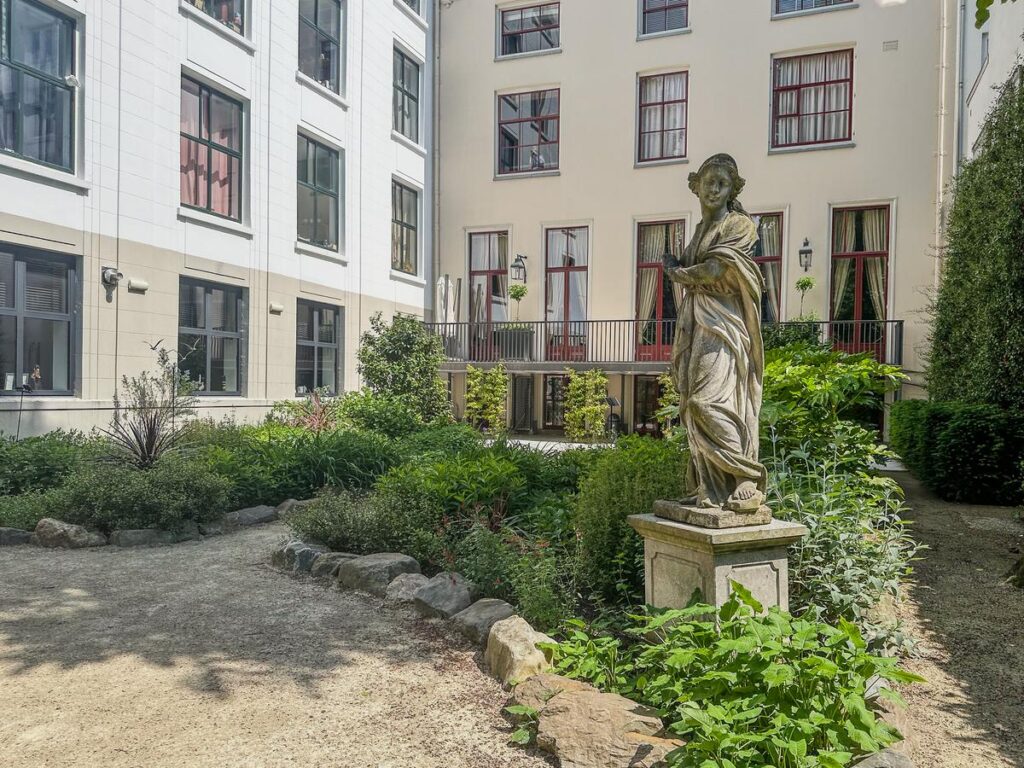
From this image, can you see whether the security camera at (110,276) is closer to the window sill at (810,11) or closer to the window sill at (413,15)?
the window sill at (413,15)

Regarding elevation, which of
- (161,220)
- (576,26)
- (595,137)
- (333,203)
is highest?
(576,26)

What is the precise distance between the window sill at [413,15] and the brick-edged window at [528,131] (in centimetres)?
273

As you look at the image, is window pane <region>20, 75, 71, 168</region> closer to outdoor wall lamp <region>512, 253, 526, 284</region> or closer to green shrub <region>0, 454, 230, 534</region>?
green shrub <region>0, 454, 230, 534</region>

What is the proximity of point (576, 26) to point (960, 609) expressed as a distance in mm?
17738

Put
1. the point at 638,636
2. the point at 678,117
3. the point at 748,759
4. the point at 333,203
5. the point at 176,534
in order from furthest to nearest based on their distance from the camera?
the point at 678,117
the point at 333,203
the point at 176,534
the point at 638,636
the point at 748,759

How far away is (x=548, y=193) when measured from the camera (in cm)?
1941

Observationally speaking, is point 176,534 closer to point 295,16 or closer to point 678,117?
point 295,16

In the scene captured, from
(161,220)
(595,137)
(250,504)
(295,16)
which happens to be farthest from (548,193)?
(250,504)

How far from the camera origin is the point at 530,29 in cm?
1973

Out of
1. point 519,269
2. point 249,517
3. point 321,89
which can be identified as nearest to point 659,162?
point 519,269

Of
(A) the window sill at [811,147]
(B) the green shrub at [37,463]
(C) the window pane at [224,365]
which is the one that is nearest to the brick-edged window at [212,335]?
(C) the window pane at [224,365]

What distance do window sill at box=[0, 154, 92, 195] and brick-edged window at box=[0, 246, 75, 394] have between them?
1022 millimetres

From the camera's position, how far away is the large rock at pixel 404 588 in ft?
17.0

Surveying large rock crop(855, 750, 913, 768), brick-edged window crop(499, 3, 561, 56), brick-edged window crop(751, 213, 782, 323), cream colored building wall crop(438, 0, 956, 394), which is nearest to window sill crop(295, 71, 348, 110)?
cream colored building wall crop(438, 0, 956, 394)
